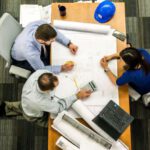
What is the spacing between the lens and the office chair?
2.10 meters

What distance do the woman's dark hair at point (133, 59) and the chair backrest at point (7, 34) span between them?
2.90ft

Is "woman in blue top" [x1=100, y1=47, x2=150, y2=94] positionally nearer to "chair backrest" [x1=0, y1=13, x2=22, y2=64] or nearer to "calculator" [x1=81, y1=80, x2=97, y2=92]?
"calculator" [x1=81, y1=80, x2=97, y2=92]

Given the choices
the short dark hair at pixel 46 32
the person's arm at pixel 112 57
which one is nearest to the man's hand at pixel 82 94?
the person's arm at pixel 112 57

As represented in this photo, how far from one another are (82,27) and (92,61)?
278 millimetres

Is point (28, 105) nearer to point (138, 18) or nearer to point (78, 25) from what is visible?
point (78, 25)

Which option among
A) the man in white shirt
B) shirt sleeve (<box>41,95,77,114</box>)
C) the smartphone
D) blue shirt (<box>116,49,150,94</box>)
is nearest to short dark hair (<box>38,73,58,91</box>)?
the man in white shirt

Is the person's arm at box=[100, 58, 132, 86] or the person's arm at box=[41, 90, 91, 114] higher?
the person's arm at box=[100, 58, 132, 86]

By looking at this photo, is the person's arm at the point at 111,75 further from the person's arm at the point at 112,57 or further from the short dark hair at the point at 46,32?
the short dark hair at the point at 46,32

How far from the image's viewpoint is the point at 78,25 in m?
2.16

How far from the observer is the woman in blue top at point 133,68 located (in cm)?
194

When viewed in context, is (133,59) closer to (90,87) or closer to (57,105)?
(90,87)

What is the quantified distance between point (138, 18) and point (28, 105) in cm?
180

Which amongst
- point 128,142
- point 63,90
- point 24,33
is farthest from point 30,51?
point 128,142

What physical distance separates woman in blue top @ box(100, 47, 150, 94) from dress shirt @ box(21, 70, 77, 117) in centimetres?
34
